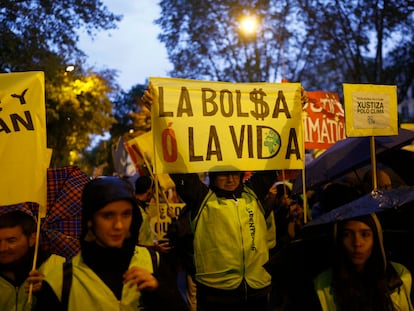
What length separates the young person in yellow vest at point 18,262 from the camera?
2775 millimetres

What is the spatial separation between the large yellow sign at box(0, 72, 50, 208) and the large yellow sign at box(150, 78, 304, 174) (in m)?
1.21

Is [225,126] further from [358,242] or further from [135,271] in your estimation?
[135,271]

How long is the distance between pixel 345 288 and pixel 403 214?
0.59 meters

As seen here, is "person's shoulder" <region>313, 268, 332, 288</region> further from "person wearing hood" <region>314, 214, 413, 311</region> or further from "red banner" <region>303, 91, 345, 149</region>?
"red banner" <region>303, 91, 345, 149</region>

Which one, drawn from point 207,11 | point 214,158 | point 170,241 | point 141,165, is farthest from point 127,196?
point 207,11

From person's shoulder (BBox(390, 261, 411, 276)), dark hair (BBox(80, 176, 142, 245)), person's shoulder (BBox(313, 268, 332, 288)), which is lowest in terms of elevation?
person's shoulder (BBox(313, 268, 332, 288))

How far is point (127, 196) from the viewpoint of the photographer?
246 centimetres

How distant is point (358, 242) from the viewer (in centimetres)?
276

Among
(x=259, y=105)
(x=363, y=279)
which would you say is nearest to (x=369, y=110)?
(x=259, y=105)

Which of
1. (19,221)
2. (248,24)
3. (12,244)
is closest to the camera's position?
(12,244)

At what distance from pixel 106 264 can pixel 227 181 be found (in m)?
1.89

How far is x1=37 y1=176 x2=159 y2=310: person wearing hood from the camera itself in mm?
2322

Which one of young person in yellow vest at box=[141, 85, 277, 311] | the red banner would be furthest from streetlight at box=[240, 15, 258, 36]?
young person in yellow vest at box=[141, 85, 277, 311]

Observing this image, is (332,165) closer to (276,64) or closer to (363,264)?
(363,264)
